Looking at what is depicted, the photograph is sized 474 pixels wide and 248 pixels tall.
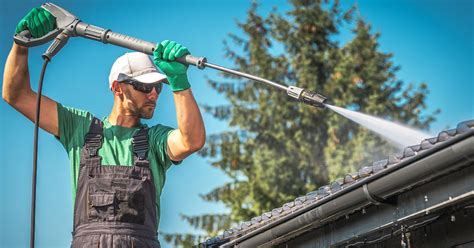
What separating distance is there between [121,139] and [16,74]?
733 millimetres

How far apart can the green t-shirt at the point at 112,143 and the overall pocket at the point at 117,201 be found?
0.17 meters

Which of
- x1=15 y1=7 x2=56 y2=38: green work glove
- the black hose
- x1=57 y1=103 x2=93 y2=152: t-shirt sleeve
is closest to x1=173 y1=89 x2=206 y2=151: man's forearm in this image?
x1=57 y1=103 x2=93 y2=152: t-shirt sleeve

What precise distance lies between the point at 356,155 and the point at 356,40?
3.97m

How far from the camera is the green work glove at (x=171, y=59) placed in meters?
4.17

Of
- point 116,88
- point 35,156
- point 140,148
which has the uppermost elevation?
point 116,88

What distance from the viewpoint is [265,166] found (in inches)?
752

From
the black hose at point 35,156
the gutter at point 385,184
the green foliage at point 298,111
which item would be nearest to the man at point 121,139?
the black hose at point 35,156

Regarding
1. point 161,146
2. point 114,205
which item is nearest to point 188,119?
point 161,146

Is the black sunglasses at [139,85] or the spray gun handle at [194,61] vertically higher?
the black sunglasses at [139,85]

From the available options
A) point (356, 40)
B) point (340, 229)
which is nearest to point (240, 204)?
point (356, 40)

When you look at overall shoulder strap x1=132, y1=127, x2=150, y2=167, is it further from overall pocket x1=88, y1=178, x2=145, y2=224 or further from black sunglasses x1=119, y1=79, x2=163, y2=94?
black sunglasses x1=119, y1=79, x2=163, y2=94

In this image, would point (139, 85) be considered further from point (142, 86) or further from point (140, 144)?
point (140, 144)

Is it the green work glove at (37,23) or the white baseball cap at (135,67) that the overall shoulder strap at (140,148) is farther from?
the green work glove at (37,23)

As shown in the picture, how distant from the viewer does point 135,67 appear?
15.3ft
